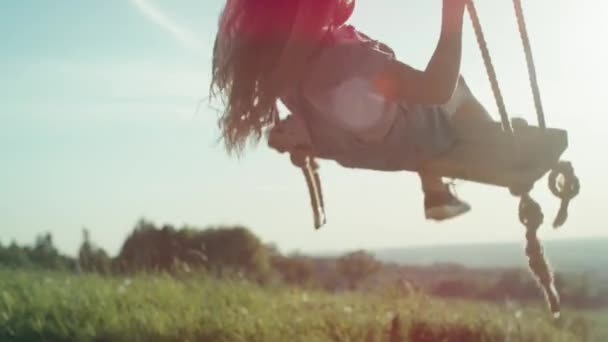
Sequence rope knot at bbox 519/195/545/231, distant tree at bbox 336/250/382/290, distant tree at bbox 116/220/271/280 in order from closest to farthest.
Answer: rope knot at bbox 519/195/545/231, distant tree at bbox 116/220/271/280, distant tree at bbox 336/250/382/290

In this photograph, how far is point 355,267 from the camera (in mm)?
15719

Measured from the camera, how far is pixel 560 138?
4.54m

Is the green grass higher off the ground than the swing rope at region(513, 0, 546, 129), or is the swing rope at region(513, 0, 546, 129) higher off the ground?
the swing rope at region(513, 0, 546, 129)

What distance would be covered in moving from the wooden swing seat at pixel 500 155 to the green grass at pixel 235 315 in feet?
10.3

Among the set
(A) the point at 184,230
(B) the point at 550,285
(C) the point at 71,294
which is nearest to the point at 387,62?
(B) the point at 550,285

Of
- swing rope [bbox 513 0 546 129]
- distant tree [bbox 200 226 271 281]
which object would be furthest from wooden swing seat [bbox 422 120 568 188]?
distant tree [bbox 200 226 271 281]

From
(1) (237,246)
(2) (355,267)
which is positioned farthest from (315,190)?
(1) (237,246)

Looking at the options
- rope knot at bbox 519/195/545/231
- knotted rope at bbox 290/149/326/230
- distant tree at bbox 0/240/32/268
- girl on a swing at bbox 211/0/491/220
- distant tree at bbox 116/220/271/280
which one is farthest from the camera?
distant tree at bbox 0/240/32/268

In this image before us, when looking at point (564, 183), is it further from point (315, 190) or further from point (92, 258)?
point (92, 258)

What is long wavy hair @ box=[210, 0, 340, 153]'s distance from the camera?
164 inches

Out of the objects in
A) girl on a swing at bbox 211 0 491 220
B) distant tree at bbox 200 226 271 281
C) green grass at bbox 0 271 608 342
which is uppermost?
distant tree at bbox 200 226 271 281

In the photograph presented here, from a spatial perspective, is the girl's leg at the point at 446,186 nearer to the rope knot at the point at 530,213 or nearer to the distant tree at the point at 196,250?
the rope knot at the point at 530,213

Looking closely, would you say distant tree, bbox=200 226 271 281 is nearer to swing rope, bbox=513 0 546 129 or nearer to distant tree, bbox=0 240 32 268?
distant tree, bbox=0 240 32 268

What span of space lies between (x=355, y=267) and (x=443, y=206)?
1105 centimetres
